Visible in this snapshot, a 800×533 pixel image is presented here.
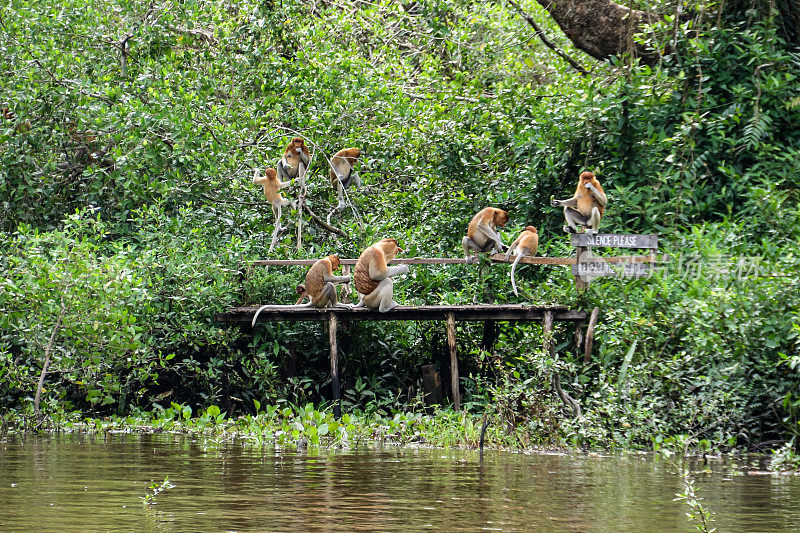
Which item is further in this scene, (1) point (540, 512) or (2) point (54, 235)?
(2) point (54, 235)

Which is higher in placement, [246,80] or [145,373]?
[246,80]

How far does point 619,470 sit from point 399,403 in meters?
5.35

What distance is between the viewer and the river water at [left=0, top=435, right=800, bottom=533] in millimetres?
4199

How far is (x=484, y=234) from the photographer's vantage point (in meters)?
11.5

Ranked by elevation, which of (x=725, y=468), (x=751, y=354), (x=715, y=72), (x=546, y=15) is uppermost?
(x=546, y=15)

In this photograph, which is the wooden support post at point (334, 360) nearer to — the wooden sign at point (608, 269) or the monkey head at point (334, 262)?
the monkey head at point (334, 262)

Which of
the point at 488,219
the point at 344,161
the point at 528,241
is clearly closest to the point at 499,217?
the point at 488,219

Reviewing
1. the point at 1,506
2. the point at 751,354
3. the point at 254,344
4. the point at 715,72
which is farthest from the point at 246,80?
the point at 1,506

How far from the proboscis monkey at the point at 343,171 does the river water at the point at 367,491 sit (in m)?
5.45

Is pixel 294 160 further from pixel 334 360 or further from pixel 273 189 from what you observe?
pixel 334 360

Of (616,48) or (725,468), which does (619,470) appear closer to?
(725,468)

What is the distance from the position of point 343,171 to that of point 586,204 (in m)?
3.40

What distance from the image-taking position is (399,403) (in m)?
11.8

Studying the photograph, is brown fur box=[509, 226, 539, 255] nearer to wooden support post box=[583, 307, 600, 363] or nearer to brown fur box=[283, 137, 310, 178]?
wooden support post box=[583, 307, 600, 363]
